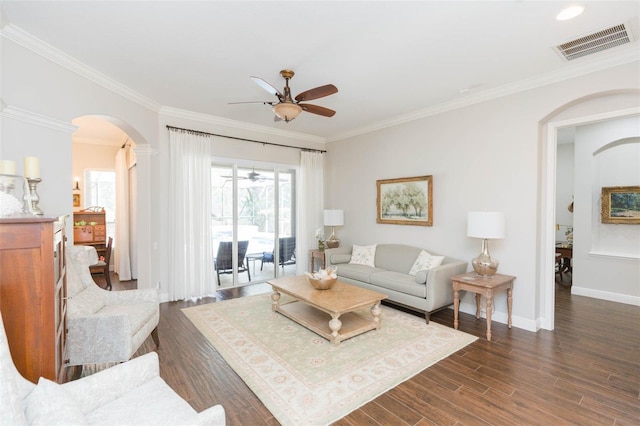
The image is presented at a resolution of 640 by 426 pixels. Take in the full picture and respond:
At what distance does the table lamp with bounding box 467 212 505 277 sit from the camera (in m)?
3.72

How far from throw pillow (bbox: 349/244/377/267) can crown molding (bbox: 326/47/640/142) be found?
227 cm

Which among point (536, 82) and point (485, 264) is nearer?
point (536, 82)

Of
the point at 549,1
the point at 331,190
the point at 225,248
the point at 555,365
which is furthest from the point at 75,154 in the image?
the point at 555,365

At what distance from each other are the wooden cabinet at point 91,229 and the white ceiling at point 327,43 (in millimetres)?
3902

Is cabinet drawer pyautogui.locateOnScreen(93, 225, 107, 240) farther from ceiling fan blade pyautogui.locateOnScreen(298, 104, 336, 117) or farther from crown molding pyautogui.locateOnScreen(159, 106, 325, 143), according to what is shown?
ceiling fan blade pyautogui.locateOnScreen(298, 104, 336, 117)

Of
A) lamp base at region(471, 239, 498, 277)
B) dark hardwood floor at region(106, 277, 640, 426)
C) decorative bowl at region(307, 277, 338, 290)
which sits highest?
lamp base at region(471, 239, 498, 277)

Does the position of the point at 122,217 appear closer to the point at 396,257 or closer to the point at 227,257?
the point at 227,257

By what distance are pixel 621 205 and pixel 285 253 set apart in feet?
19.7

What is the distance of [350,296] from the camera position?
3.71m

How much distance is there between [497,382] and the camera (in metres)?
2.66

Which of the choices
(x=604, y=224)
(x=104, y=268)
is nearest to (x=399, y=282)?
(x=604, y=224)

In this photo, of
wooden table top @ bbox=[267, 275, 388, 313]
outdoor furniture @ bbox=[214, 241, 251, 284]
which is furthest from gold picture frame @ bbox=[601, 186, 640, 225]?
outdoor furniture @ bbox=[214, 241, 251, 284]

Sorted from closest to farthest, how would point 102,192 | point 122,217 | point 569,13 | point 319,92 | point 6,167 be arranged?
1. point 6,167
2. point 569,13
3. point 319,92
4. point 122,217
5. point 102,192

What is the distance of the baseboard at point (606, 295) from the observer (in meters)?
4.73
